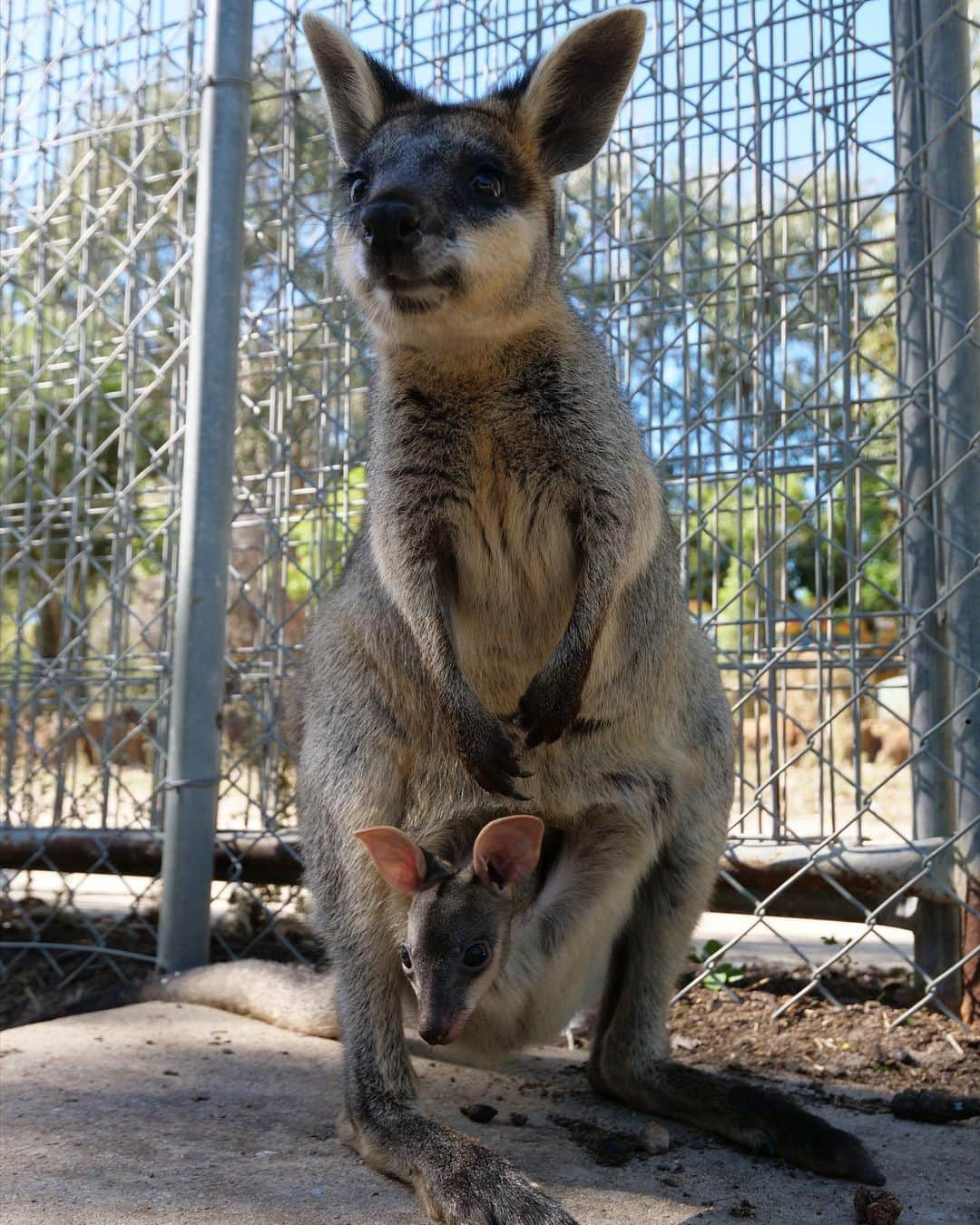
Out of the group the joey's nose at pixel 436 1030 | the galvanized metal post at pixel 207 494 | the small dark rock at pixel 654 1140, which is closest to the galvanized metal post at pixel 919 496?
the small dark rock at pixel 654 1140

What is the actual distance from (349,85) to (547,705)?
1746 millimetres

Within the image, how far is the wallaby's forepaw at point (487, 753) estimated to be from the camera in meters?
2.69

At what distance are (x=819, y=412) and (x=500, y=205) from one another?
196cm

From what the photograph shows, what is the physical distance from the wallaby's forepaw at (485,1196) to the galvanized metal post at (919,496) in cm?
187

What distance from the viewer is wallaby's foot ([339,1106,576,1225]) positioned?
220 cm

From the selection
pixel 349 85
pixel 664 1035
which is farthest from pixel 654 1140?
pixel 349 85

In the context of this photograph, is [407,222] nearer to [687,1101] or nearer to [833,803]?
[687,1101]

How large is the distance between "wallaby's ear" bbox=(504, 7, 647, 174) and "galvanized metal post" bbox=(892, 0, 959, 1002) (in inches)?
43.7

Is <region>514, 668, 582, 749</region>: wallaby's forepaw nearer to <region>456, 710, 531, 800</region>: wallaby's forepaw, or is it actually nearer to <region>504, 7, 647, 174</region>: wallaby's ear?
<region>456, 710, 531, 800</region>: wallaby's forepaw

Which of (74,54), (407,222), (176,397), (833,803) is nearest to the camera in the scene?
(407,222)

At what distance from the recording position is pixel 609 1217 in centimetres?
228

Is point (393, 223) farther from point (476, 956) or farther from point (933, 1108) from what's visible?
point (933, 1108)

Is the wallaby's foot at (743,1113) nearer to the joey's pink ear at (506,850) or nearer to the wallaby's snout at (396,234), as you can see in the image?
→ the joey's pink ear at (506,850)

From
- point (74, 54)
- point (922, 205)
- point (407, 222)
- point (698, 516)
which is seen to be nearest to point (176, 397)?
point (74, 54)
